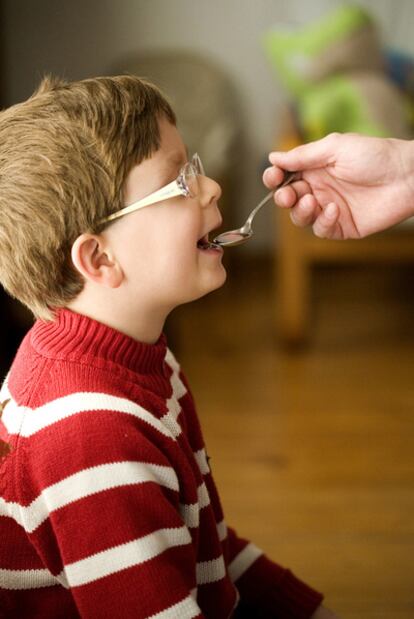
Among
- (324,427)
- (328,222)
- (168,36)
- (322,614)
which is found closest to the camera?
(322,614)

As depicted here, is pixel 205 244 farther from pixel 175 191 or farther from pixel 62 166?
pixel 62 166

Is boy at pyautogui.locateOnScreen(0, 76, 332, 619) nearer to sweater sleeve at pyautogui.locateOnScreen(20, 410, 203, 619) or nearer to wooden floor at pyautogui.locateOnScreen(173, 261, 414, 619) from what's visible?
sweater sleeve at pyautogui.locateOnScreen(20, 410, 203, 619)

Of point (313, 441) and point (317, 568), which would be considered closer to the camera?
point (317, 568)

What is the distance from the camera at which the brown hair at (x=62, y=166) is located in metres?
0.94

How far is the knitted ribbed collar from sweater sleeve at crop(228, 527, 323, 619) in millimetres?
361

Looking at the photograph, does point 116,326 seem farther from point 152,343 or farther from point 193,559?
point 193,559

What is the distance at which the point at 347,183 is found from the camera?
1.29 meters

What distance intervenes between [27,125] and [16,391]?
11.5 inches

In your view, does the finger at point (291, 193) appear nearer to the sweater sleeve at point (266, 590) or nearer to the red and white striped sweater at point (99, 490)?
the red and white striped sweater at point (99, 490)

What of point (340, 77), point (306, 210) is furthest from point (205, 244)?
point (340, 77)

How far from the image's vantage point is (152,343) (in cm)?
104

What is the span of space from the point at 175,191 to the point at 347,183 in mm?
404

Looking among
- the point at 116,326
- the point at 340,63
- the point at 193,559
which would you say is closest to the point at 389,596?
the point at 193,559

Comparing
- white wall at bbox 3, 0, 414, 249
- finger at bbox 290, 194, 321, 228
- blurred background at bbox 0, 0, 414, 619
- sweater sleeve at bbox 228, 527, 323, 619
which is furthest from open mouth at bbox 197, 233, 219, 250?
white wall at bbox 3, 0, 414, 249
